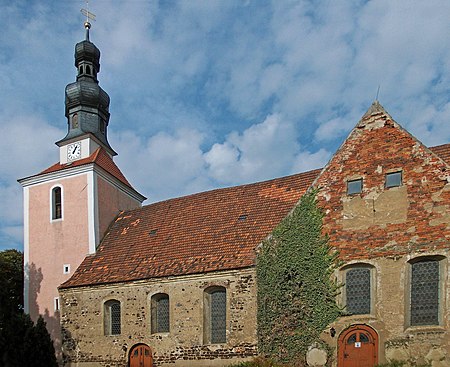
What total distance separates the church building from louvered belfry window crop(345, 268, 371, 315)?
1.3 inches

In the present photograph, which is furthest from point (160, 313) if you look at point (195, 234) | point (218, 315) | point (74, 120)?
point (74, 120)

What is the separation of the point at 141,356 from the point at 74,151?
38.6ft

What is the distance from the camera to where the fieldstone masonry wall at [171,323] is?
722 inches

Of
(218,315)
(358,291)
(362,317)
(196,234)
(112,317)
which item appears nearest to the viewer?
(362,317)

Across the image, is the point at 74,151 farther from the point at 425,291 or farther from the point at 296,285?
the point at 425,291

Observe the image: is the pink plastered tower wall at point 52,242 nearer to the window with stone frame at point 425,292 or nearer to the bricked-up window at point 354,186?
→ the bricked-up window at point 354,186

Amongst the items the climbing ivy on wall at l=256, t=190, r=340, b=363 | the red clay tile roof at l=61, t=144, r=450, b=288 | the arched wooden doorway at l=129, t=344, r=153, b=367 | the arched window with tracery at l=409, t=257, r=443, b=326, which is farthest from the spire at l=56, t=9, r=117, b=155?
the arched window with tracery at l=409, t=257, r=443, b=326

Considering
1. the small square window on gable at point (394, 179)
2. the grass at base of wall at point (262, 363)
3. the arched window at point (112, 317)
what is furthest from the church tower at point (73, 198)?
the small square window on gable at point (394, 179)

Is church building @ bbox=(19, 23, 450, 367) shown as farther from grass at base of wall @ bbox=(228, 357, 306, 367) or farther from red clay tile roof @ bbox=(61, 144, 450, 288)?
grass at base of wall @ bbox=(228, 357, 306, 367)

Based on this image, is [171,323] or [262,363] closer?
[262,363]

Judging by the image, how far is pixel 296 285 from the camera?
57.4 ft

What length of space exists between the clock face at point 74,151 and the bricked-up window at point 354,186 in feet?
49.8

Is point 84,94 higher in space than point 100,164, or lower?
higher

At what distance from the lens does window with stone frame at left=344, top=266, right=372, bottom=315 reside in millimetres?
16500
